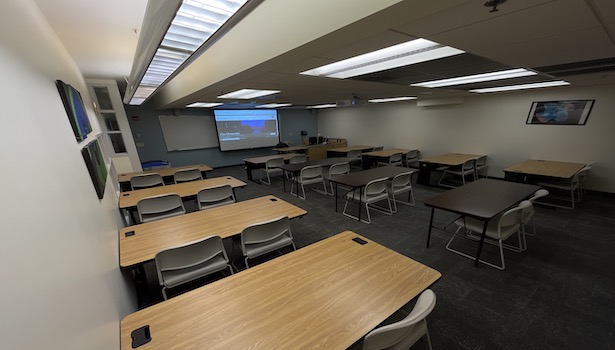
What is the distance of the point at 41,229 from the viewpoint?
2.28ft

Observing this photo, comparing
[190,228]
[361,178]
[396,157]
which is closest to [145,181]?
[190,228]

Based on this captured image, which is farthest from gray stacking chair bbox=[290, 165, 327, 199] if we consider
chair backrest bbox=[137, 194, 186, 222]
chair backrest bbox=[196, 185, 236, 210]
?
chair backrest bbox=[137, 194, 186, 222]

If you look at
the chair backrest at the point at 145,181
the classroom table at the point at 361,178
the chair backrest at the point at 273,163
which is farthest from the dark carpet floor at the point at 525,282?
the chair backrest at the point at 273,163

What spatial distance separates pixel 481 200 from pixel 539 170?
8.92 feet

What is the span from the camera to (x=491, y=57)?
1991mm

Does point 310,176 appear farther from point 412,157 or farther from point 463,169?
point 412,157

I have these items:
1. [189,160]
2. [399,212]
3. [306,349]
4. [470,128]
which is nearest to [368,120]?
[470,128]

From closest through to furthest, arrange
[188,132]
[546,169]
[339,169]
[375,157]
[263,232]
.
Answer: [263,232], [546,169], [339,169], [375,157], [188,132]

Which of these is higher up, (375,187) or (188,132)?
(188,132)

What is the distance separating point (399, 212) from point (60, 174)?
14.0 ft

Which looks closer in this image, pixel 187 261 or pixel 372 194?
pixel 187 261

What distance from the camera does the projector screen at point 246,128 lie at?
8094 mm

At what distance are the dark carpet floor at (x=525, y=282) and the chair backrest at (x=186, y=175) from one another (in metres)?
2.21

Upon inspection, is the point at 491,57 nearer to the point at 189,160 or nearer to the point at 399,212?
the point at 399,212
